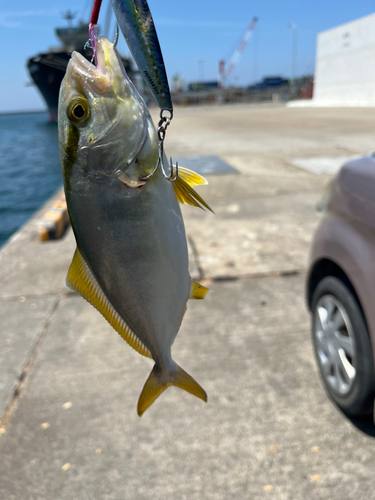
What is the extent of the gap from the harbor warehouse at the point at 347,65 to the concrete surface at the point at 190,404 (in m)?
36.8

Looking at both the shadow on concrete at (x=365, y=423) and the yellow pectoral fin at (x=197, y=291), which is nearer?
the yellow pectoral fin at (x=197, y=291)

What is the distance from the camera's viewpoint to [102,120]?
3.06 feet

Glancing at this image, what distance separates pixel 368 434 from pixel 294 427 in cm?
48

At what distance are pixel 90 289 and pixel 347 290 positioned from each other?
2247 millimetres

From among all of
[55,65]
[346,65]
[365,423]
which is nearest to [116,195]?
[55,65]

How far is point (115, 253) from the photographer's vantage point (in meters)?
0.96

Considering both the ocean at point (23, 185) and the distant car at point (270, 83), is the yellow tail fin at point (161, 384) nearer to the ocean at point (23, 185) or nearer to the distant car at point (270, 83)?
the ocean at point (23, 185)

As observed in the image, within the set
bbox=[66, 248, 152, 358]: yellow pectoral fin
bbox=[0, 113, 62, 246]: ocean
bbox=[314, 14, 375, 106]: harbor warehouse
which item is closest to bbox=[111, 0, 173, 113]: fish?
bbox=[66, 248, 152, 358]: yellow pectoral fin

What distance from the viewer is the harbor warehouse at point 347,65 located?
3509 cm

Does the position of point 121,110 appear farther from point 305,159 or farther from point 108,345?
point 305,159

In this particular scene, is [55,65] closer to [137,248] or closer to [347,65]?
[137,248]

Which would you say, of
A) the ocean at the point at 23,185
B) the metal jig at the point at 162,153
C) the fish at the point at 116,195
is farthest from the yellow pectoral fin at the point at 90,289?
the ocean at the point at 23,185

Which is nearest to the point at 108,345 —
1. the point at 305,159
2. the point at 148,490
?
the point at 148,490

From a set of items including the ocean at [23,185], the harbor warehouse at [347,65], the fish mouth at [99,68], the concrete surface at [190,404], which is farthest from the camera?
the harbor warehouse at [347,65]
